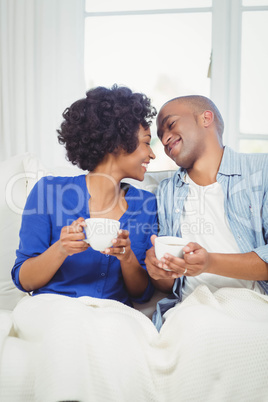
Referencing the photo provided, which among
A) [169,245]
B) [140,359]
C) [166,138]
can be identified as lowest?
[140,359]

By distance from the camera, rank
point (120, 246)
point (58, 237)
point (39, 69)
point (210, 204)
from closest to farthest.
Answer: point (120, 246) → point (58, 237) → point (210, 204) → point (39, 69)

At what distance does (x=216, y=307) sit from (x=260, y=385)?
307 millimetres

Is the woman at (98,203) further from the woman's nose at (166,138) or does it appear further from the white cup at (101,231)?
the white cup at (101,231)

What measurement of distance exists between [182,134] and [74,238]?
0.75m

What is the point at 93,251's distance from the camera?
1567mm

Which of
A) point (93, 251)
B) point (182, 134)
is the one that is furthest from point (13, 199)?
point (182, 134)

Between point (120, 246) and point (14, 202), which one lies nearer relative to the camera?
point (120, 246)

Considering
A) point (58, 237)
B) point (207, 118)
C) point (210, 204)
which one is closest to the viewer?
point (58, 237)

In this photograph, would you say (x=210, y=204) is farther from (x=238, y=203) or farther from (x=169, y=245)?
(x=169, y=245)

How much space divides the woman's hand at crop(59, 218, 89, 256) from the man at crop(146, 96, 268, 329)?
258mm

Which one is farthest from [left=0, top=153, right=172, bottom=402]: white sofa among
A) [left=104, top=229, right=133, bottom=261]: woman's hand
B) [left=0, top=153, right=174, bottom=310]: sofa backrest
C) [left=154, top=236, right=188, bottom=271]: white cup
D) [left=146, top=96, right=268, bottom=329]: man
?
[left=154, top=236, right=188, bottom=271]: white cup

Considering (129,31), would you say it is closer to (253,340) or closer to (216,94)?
(216,94)

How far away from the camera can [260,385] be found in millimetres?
997

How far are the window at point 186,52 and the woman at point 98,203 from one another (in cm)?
119
